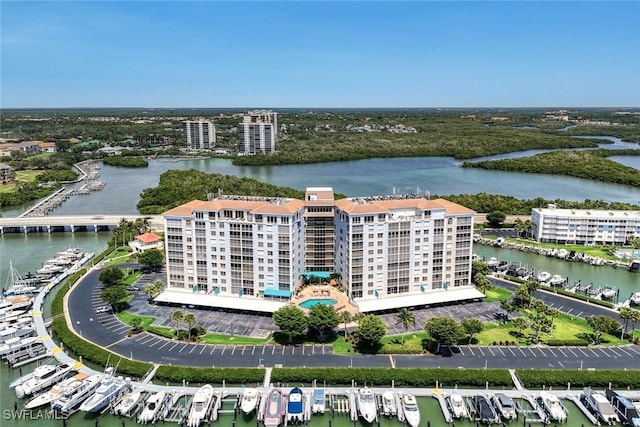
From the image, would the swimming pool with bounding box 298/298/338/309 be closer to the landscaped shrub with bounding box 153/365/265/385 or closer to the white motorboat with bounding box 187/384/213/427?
the landscaped shrub with bounding box 153/365/265/385

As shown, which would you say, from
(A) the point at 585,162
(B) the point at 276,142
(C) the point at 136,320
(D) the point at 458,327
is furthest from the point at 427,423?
(B) the point at 276,142

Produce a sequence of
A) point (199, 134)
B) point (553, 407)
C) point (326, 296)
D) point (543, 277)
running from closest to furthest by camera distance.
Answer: point (553, 407) < point (326, 296) < point (543, 277) < point (199, 134)

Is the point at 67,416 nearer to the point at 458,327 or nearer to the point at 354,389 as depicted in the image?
the point at 354,389

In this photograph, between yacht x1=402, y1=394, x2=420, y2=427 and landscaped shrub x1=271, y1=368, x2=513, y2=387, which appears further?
landscaped shrub x1=271, y1=368, x2=513, y2=387

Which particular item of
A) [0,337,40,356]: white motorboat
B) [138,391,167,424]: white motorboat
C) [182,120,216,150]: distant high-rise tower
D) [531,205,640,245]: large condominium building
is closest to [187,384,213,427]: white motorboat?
[138,391,167,424]: white motorboat

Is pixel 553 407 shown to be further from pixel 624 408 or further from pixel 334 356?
pixel 334 356

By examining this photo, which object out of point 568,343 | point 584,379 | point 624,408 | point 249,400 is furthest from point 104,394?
point 568,343
